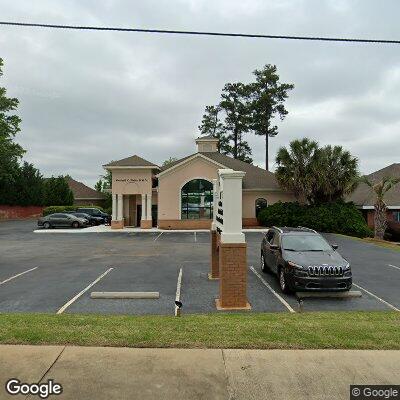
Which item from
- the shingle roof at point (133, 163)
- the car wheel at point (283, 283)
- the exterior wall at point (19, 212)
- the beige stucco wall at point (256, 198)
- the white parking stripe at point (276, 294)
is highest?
the shingle roof at point (133, 163)

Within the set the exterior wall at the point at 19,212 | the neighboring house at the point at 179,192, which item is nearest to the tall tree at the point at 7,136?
the exterior wall at the point at 19,212

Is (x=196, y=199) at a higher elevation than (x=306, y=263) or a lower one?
higher

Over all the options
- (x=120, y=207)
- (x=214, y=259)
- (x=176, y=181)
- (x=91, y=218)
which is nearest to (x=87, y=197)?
(x=91, y=218)

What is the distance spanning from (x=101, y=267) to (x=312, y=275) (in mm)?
8304

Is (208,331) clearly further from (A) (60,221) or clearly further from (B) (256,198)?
(A) (60,221)

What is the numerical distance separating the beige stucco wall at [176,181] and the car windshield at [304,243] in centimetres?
2190

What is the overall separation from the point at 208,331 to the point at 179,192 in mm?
27788

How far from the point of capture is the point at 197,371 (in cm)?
457

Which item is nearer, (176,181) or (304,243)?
(304,243)

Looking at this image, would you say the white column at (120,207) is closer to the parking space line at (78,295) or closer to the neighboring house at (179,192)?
the neighboring house at (179,192)

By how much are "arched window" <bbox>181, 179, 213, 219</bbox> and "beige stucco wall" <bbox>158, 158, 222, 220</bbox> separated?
0.48 m

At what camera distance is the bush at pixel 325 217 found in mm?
28070

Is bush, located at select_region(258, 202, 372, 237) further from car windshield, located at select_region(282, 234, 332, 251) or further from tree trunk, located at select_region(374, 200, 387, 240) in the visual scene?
car windshield, located at select_region(282, 234, 332, 251)

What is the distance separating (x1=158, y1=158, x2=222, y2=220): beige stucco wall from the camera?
1313 inches
